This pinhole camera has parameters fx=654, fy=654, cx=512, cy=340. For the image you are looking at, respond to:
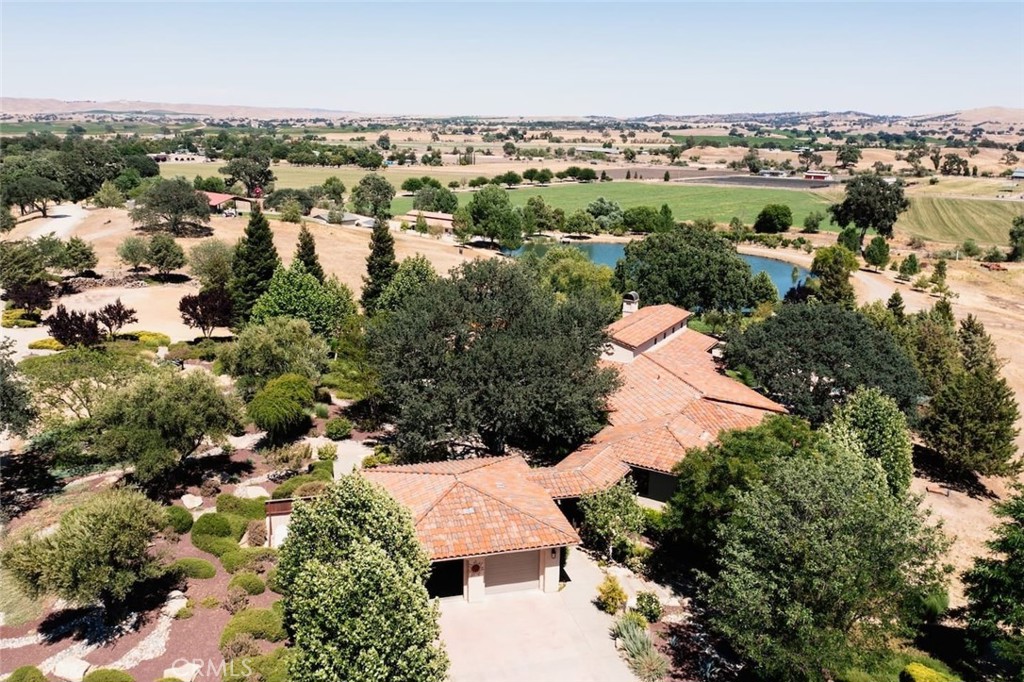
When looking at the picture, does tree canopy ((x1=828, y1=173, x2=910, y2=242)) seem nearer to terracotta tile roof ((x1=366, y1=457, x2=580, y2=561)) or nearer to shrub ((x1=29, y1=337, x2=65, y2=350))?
terracotta tile roof ((x1=366, y1=457, x2=580, y2=561))

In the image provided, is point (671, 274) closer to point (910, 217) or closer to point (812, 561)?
point (812, 561)

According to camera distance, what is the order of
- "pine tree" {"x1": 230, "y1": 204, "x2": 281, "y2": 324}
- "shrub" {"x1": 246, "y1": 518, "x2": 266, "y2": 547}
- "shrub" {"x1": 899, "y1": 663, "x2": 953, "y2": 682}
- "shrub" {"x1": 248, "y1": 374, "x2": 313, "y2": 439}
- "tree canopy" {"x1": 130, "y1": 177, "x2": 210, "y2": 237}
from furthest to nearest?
"tree canopy" {"x1": 130, "y1": 177, "x2": 210, "y2": 237} < "pine tree" {"x1": 230, "y1": 204, "x2": 281, "y2": 324} < "shrub" {"x1": 248, "y1": 374, "x2": 313, "y2": 439} < "shrub" {"x1": 246, "y1": 518, "x2": 266, "y2": 547} < "shrub" {"x1": 899, "y1": 663, "x2": 953, "y2": 682}

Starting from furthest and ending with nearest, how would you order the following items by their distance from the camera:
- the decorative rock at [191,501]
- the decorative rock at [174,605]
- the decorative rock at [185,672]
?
the decorative rock at [191,501] → the decorative rock at [174,605] → the decorative rock at [185,672]

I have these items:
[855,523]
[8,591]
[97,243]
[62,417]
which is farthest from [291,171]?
[855,523]

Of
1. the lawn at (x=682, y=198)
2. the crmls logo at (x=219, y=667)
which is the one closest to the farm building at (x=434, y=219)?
the lawn at (x=682, y=198)

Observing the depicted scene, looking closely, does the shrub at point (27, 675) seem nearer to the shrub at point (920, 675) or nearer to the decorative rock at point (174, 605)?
the decorative rock at point (174, 605)

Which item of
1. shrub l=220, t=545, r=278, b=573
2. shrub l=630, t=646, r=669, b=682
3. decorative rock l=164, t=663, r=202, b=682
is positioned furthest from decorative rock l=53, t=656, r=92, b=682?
shrub l=630, t=646, r=669, b=682

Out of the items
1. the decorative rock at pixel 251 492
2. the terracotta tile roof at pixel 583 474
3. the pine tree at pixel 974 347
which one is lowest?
the decorative rock at pixel 251 492

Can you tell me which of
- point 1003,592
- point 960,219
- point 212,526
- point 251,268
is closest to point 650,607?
point 1003,592
